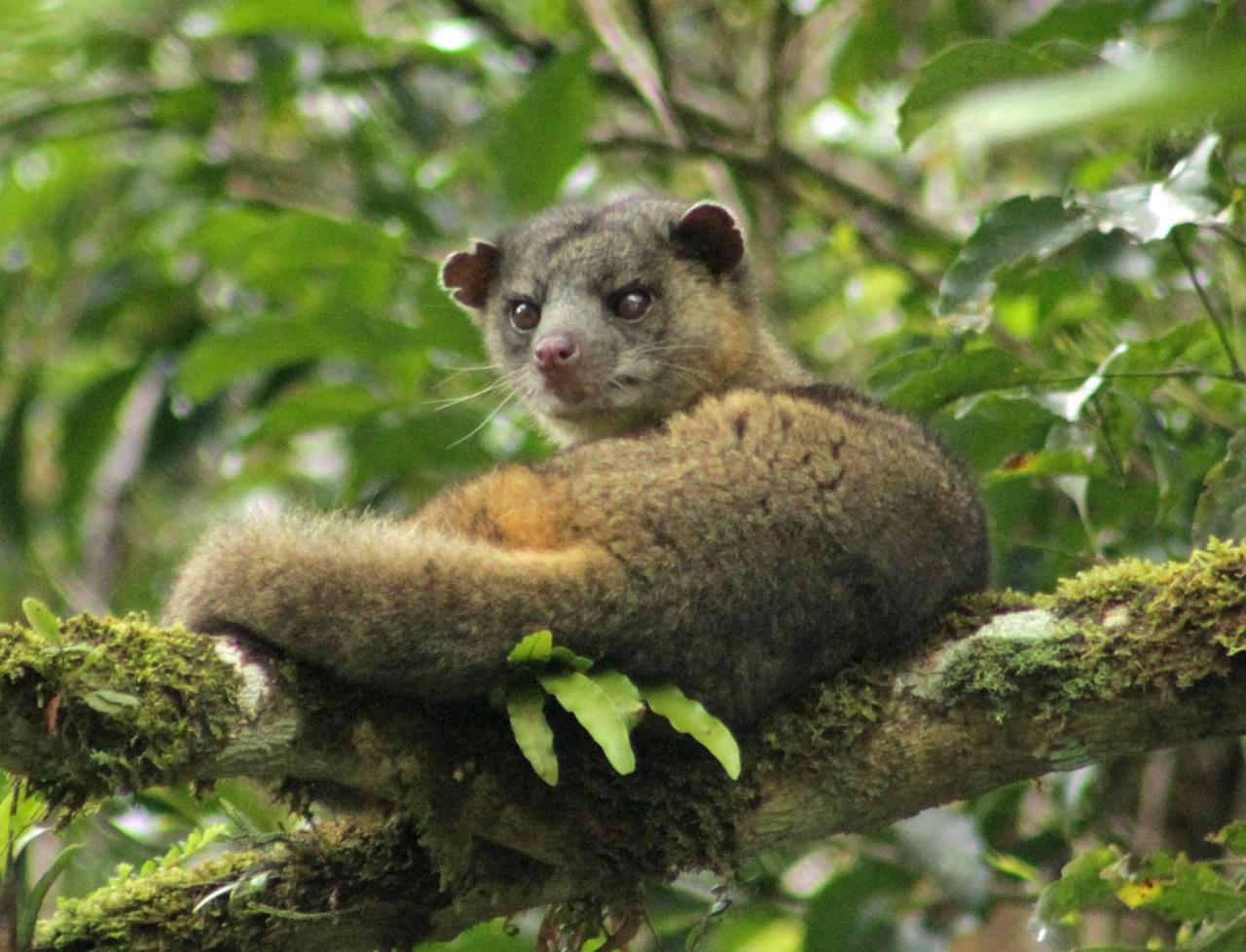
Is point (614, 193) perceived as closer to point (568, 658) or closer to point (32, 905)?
point (568, 658)

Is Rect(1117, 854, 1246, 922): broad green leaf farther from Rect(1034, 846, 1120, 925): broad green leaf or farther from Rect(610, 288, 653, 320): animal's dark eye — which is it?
Rect(610, 288, 653, 320): animal's dark eye

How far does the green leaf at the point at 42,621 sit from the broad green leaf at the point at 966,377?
8.99ft

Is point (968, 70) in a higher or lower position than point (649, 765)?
higher

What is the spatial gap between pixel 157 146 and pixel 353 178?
113cm

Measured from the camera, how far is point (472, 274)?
640 centimetres

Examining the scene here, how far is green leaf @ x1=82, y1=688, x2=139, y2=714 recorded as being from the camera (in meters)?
3.04

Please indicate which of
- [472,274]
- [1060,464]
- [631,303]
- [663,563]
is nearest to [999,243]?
[1060,464]

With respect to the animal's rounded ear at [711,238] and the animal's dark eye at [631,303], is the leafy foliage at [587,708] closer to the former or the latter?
the animal's dark eye at [631,303]

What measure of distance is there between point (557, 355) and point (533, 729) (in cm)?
240

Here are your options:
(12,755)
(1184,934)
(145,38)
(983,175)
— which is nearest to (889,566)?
(1184,934)

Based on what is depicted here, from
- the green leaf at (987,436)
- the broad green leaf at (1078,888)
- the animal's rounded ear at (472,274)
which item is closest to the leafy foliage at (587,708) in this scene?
the broad green leaf at (1078,888)

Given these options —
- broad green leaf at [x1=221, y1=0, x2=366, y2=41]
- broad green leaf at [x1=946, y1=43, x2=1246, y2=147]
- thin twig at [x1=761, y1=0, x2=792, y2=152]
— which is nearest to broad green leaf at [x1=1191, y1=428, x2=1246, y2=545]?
thin twig at [x1=761, y1=0, x2=792, y2=152]

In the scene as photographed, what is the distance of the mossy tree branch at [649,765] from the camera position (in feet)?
11.5

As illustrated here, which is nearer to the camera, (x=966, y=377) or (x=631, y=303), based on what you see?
(x=966, y=377)
